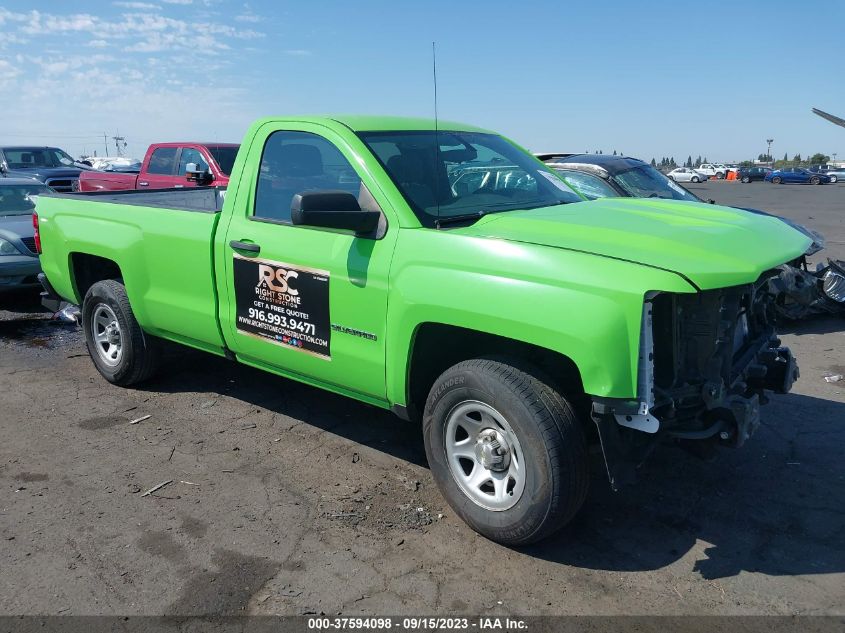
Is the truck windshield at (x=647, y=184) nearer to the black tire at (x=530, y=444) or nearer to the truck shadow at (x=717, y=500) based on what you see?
the truck shadow at (x=717, y=500)

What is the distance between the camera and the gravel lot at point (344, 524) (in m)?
3.16

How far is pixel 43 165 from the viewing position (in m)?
18.7

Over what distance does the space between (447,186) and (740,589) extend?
2449mm

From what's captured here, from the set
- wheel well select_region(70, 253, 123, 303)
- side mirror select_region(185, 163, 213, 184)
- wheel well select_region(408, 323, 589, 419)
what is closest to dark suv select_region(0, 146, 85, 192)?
side mirror select_region(185, 163, 213, 184)

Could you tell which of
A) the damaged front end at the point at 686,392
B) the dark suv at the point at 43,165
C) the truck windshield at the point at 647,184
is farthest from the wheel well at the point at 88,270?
the dark suv at the point at 43,165

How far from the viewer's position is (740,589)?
3189 millimetres

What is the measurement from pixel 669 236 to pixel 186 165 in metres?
11.3

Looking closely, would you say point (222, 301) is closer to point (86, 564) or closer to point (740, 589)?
point (86, 564)

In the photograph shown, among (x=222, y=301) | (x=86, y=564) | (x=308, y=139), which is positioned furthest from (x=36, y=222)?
(x=86, y=564)

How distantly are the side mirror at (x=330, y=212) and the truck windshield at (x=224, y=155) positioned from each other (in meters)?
9.74

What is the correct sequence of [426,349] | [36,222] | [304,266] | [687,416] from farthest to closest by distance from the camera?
1. [36,222]
2. [304,266]
3. [426,349]
4. [687,416]

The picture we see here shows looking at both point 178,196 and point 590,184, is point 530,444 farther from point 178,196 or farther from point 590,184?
point 590,184

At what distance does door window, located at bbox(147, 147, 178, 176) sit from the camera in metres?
13.6

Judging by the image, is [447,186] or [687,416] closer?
[687,416]
